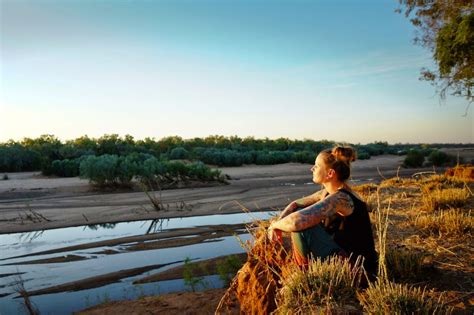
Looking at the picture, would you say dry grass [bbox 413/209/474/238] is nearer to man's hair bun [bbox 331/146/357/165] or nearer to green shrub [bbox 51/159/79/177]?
man's hair bun [bbox 331/146/357/165]

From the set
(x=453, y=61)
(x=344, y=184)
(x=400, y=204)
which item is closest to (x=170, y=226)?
(x=400, y=204)

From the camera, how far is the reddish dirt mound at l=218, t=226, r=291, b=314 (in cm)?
434

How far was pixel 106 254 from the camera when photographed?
8.12 m

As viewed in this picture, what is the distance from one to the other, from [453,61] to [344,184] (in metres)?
13.0

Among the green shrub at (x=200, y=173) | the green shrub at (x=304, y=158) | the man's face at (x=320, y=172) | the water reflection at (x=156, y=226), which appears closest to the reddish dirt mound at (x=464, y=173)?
the green shrub at (x=200, y=173)

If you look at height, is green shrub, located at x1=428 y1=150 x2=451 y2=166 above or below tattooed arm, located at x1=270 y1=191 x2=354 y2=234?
below

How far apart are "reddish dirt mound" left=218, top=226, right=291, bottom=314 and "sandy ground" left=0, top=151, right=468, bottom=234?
4354mm

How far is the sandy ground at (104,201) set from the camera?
37.5 feet

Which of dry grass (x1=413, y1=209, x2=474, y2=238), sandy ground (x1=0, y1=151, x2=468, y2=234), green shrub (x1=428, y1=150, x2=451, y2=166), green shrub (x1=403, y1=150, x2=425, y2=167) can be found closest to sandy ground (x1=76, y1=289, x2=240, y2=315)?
sandy ground (x1=0, y1=151, x2=468, y2=234)

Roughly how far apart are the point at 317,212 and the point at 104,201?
1174 cm

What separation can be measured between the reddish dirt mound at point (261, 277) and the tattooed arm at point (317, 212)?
0.55 m

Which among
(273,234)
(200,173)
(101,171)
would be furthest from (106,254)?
(200,173)

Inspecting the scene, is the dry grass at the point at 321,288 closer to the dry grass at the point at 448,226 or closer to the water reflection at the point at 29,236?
the dry grass at the point at 448,226

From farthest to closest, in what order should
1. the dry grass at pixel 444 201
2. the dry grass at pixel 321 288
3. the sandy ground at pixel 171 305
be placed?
1. the dry grass at pixel 444 201
2. the sandy ground at pixel 171 305
3. the dry grass at pixel 321 288
